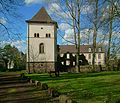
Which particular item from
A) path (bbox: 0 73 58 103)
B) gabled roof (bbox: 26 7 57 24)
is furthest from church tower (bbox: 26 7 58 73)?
path (bbox: 0 73 58 103)

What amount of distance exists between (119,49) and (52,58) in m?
50.7

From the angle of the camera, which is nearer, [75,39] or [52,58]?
[75,39]

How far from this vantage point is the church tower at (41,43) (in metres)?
64.1

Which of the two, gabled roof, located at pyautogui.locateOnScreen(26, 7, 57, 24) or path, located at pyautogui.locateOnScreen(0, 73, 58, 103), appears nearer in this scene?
path, located at pyautogui.locateOnScreen(0, 73, 58, 103)

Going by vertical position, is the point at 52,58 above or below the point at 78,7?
below

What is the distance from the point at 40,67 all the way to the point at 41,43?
219 inches

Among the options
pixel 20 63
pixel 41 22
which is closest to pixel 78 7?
pixel 41 22

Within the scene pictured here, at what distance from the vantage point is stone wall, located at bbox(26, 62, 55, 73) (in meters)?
62.4

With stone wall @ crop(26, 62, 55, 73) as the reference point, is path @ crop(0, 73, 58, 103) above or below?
below

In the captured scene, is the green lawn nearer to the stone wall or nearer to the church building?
the stone wall

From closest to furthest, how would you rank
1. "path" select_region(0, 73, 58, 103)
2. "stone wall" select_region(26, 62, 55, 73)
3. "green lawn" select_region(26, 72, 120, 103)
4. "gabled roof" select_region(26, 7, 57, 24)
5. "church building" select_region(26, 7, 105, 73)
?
"green lawn" select_region(26, 72, 120, 103) → "path" select_region(0, 73, 58, 103) → "stone wall" select_region(26, 62, 55, 73) → "church building" select_region(26, 7, 105, 73) → "gabled roof" select_region(26, 7, 57, 24)

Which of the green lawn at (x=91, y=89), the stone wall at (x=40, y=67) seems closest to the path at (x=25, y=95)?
the green lawn at (x=91, y=89)

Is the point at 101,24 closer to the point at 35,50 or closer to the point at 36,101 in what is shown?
the point at 36,101

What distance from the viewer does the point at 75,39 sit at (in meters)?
48.5
